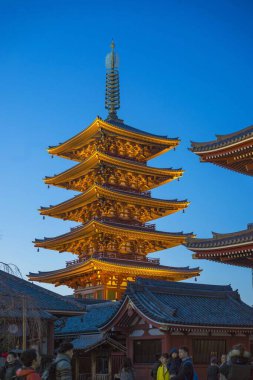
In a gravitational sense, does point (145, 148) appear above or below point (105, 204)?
above

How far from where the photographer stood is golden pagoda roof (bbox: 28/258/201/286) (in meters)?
47.1

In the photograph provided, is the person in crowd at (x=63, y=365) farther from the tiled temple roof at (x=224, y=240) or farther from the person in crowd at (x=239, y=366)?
the tiled temple roof at (x=224, y=240)

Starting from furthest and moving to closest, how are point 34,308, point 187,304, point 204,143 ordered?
1. point 187,304
2. point 204,143
3. point 34,308

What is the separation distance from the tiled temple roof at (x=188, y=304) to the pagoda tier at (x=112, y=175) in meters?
19.2

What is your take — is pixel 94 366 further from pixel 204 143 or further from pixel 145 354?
pixel 204 143

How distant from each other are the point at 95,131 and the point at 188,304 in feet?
80.1

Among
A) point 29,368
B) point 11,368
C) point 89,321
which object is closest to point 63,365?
point 29,368

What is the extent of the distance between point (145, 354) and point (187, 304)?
3.45 meters

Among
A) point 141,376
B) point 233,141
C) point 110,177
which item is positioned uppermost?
point 110,177

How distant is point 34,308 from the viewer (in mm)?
20000

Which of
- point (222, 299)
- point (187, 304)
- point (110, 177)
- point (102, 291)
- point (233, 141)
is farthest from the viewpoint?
point (110, 177)

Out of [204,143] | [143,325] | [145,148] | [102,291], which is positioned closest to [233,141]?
[204,143]

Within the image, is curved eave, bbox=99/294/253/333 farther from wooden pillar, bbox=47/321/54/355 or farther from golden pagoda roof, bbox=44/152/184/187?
golden pagoda roof, bbox=44/152/184/187

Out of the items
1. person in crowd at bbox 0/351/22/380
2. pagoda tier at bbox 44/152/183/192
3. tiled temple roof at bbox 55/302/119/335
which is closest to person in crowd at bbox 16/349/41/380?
person in crowd at bbox 0/351/22/380
